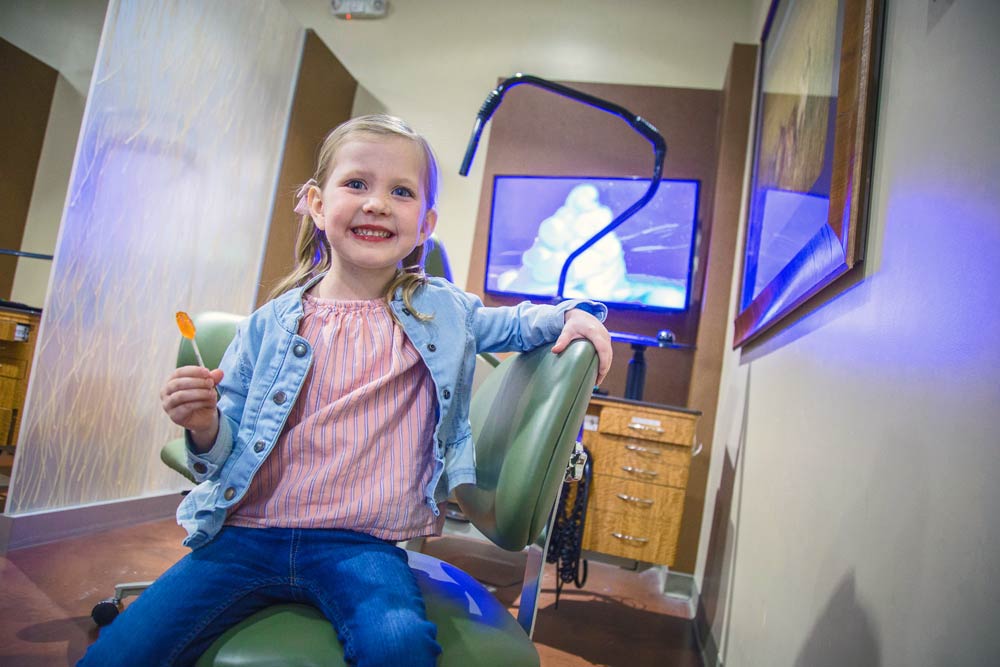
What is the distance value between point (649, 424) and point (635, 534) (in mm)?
392

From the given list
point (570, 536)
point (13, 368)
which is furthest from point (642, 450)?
point (13, 368)

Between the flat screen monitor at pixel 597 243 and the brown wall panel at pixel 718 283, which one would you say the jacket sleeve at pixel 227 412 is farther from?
the flat screen monitor at pixel 597 243

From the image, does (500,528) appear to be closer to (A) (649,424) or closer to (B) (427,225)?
(B) (427,225)

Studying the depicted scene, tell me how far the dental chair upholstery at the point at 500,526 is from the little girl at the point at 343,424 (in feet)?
0.10

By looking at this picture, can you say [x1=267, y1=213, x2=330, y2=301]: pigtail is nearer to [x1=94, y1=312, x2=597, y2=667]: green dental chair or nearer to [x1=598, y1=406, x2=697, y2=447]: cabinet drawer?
[x1=94, y1=312, x2=597, y2=667]: green dental chair

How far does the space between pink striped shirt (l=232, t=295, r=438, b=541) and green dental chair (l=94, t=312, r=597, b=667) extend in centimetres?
9

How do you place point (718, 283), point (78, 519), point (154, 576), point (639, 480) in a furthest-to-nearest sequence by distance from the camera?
1. point (718, 283)
2. point (639, 480)
3. point (78, 519)
4. point (154, 576)

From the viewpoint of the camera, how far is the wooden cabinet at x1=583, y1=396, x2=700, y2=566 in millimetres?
2111

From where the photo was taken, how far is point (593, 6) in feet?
11.7

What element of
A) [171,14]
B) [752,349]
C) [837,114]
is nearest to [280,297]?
[837,114]

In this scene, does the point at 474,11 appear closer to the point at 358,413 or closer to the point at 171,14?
the point at 171,14

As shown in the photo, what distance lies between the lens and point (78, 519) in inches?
81.0

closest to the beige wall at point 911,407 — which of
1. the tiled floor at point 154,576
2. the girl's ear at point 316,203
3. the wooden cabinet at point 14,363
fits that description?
the tiled floor at point 154,576

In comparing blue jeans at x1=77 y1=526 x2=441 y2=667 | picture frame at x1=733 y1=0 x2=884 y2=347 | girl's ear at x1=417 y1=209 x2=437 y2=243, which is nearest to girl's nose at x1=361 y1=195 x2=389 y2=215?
girl's ear at x1=417 y1=209 x2=437 y2=243
